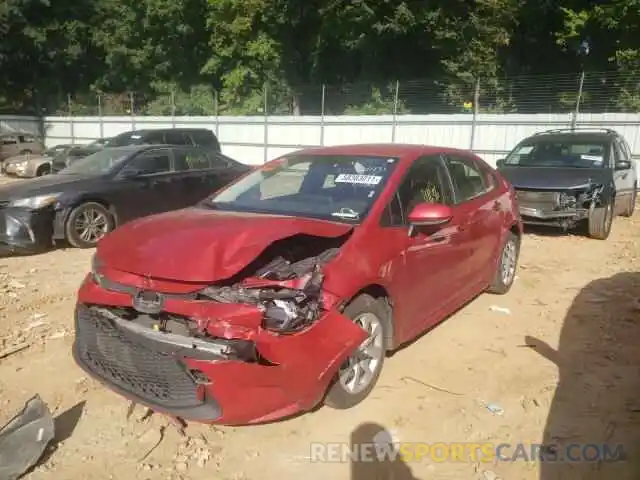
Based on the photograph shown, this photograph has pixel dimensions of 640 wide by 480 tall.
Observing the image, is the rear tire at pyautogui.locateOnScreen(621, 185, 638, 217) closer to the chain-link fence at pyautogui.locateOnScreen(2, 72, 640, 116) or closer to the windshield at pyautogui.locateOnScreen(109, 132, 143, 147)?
the chain-link fence at pyautogui.locateOnScreen(2, 72, 640, 116)

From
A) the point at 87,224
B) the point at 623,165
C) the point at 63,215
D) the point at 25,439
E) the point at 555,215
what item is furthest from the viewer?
the point at 623,165

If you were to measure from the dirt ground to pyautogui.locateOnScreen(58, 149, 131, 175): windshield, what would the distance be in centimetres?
287

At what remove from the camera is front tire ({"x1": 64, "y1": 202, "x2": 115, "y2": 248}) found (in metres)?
7.04

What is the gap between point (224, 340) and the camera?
2539 mm

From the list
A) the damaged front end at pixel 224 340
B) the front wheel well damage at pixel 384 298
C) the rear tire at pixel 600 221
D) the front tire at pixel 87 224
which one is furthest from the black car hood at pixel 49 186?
the rear tire at pixel 600 221

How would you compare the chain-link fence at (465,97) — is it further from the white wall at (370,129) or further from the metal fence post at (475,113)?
the white wall at (370,129)

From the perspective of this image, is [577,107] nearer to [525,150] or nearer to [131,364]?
[525,150]

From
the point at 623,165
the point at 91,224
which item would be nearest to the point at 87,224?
the point at 91,224

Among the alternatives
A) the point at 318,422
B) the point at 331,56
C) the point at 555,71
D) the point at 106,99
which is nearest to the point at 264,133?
the point at 106,99

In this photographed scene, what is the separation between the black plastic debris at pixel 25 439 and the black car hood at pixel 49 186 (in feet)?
15.4

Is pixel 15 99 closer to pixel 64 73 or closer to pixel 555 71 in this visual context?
pixel 64 73

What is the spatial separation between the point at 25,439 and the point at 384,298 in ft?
7.07

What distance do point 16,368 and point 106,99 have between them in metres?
27.1

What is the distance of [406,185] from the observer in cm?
375
